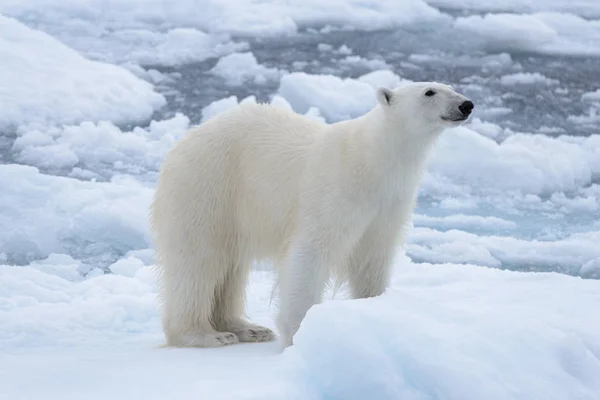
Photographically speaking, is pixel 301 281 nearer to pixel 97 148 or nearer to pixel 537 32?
pixel 97 148

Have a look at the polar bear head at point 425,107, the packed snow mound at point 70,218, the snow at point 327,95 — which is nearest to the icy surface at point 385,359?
the polar bear head at point 425,107

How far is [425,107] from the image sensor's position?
398 centimetres

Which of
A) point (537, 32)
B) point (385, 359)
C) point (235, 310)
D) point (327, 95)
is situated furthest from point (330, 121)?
point (385, 359)

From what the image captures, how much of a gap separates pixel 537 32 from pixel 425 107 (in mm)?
8689

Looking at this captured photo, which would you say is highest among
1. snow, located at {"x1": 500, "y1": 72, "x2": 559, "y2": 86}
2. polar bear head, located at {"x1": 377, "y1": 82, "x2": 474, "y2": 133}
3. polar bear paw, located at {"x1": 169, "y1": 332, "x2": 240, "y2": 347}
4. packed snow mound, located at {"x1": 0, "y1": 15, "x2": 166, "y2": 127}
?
polar bear head, located at {"x1": 377, "y1": 82, "x2": 474, "y2": 133}

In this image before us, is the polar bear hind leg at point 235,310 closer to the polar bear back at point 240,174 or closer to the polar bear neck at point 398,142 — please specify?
the polar bear back at point 240,174

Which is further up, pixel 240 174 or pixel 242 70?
pixel 240 174

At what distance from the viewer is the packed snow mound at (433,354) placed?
291 cm

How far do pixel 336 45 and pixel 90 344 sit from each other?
7.96 meters

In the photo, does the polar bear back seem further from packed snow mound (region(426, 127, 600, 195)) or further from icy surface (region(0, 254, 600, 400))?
packed snow mound (region(426, 127, 600, 195))

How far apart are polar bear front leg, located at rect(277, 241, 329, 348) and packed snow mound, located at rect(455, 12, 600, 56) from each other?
8.45m

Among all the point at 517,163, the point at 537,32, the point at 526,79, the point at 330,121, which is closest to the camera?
the point at 517,163

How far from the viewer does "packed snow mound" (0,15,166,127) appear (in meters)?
10.1

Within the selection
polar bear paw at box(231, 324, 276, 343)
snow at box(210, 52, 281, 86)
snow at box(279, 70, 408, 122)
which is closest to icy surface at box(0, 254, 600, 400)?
polar bear paw at box(231, 324, 276, 343)
